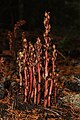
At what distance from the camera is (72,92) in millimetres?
2977

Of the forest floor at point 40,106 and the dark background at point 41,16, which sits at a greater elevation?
the dark background at point 41,16

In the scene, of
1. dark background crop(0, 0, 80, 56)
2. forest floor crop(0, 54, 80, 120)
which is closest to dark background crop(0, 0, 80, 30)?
dark background crop(0, 0, 80, 56)

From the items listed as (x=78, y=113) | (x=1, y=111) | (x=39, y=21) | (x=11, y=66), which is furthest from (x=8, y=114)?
(x=39, y=21)

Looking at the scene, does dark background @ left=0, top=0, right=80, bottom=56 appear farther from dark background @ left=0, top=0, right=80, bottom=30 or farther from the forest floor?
the forest floor

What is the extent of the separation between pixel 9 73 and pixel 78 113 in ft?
3.63

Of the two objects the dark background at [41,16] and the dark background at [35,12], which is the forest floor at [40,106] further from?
the dark background at [35,12]

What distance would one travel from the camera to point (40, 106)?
2.67 metres

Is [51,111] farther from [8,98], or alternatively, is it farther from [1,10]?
[1,10]

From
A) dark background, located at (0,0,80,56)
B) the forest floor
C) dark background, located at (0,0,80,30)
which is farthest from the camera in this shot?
dark background, located at (0,0,80,30)

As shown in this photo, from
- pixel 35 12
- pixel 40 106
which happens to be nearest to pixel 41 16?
pixel 35 12

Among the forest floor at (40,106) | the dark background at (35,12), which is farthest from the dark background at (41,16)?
the forest floor at (40,106)

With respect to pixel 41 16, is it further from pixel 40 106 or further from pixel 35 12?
pixel 40 106

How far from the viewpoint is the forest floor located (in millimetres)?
2529

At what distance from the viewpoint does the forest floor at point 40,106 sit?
2529 mm
